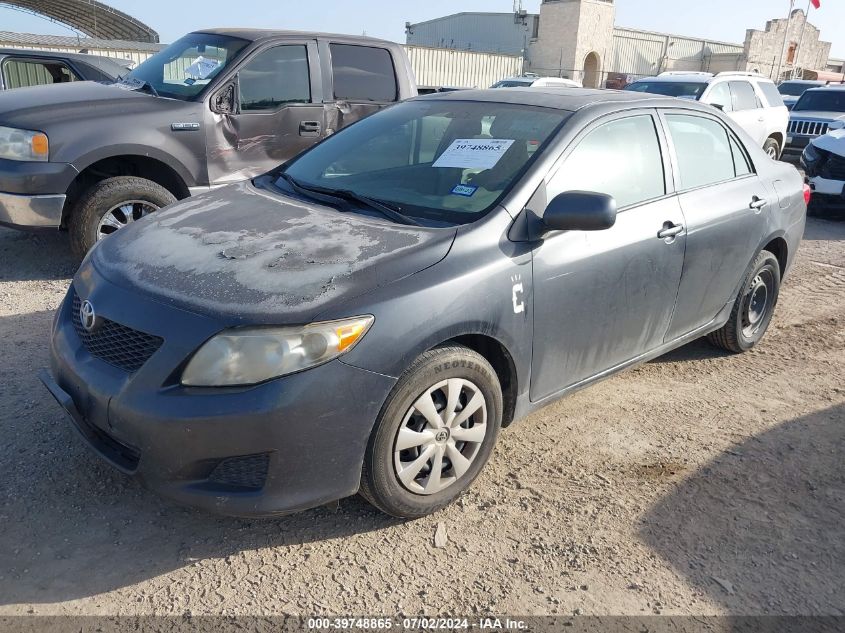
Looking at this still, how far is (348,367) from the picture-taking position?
2.46 metres

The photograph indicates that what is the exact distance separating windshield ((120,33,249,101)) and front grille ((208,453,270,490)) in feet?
13.8

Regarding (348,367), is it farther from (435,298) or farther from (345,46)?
(345,46)

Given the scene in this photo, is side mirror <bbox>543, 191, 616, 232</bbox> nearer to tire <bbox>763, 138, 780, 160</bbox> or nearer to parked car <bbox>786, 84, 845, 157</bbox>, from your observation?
tire <bbox>763, 138, 780, 160</bbox>

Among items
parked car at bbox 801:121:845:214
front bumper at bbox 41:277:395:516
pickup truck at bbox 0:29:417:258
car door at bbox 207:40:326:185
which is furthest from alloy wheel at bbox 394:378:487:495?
parked car at bbox 801:121:845:214

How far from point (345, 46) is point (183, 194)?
2.08 metres

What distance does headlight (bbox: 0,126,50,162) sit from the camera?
16.7ft

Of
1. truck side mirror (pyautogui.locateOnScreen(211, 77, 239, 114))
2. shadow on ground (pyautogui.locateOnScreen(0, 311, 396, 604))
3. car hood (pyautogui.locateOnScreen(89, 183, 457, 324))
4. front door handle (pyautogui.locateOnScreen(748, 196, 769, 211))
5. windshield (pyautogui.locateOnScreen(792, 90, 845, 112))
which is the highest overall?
truck side mirror (pyautogui.locateOnScreen(211, 77, 239, 114))

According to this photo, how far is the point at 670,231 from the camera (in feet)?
12.0

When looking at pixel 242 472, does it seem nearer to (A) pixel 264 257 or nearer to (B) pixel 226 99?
(A) pixel 264 257

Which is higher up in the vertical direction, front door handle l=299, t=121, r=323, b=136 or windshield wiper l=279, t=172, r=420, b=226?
windshield wiper l=279, t=172, r=420, b=226

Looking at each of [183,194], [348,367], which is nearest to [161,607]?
[348,367]

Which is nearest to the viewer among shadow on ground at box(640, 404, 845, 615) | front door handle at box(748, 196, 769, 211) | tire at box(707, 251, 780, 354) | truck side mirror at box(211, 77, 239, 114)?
shadow on ground at box(640, 404, 845, 615)

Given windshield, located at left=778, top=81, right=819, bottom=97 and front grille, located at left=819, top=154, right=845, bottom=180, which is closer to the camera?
front grille, located at left=819, top=154, right=845, bottom=180

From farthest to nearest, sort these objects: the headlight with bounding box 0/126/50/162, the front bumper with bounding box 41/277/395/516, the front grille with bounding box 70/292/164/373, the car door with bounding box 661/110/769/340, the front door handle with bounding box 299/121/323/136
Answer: the front door handle with bounding box 299/121/323/136, the headlight with bounding box 0/126/50/162, the car door with bounding box 661/110/769/340, the front grille with bounding box 70/292/164/373, the front bumper with bounding box 41/277/395/516
